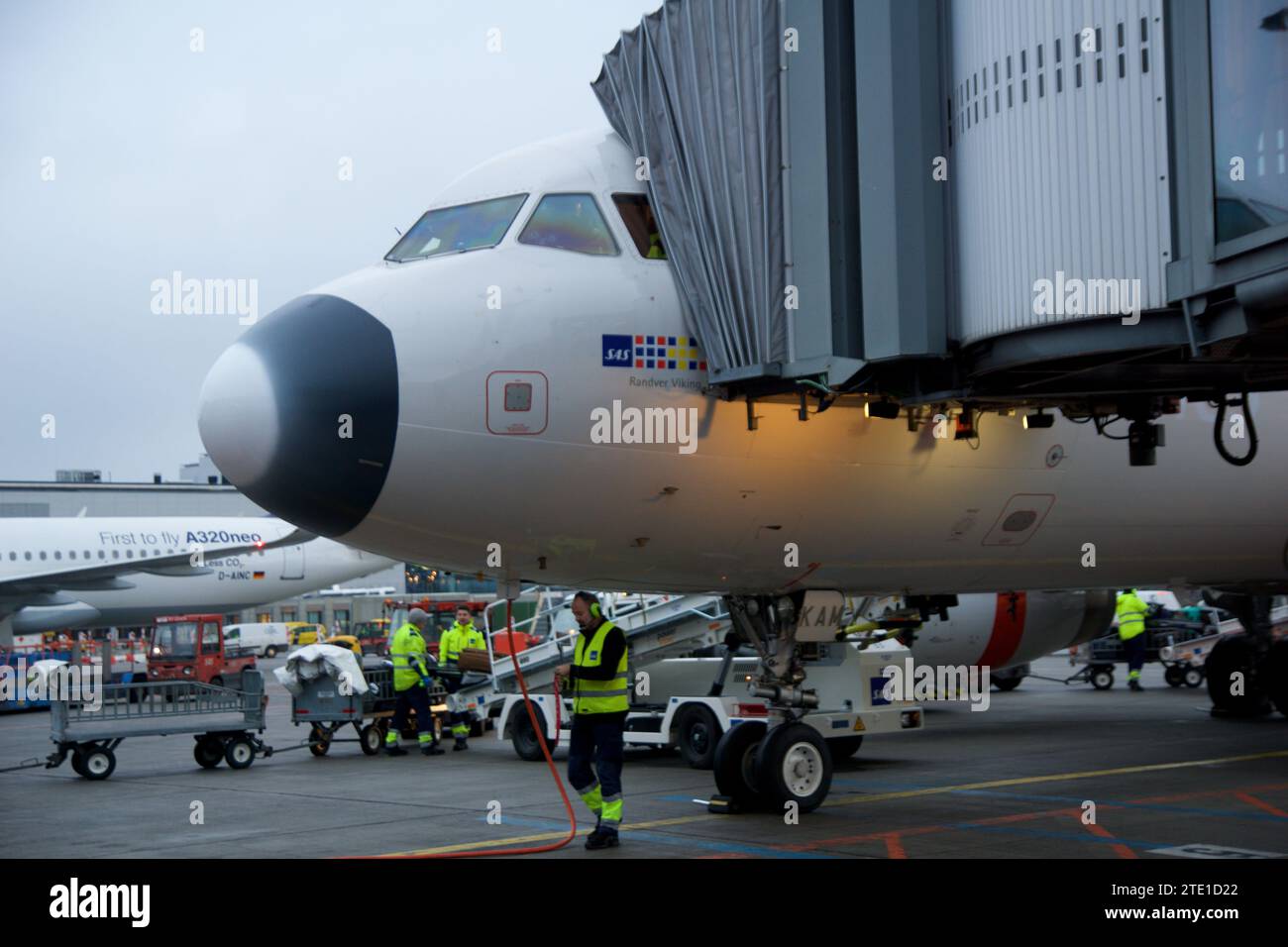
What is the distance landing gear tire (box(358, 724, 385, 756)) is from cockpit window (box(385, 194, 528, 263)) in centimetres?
998

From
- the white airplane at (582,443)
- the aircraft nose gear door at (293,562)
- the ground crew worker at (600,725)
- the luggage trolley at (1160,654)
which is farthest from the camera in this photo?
the aircraft nose gear door at (293,562)

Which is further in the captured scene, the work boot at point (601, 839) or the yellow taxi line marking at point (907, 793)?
the yellow taxi line marking at point (907, 793)

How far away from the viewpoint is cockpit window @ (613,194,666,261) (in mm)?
9664

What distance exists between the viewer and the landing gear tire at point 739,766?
11180 mm

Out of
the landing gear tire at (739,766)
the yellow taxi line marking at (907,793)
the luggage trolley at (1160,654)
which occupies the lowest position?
the luggage trolley at (1160,654)

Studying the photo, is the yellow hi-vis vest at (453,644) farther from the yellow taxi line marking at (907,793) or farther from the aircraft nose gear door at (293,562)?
the aircraft nose gear door at (293,562)

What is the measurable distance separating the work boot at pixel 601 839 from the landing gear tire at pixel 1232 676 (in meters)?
13.4

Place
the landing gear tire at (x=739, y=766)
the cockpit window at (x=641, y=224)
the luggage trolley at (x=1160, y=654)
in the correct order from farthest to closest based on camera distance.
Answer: the luggage trolley at (x=1160, y=654) < the landing gear tire at (x=739, y=766) < the cockpit window at (x=641, y=224)

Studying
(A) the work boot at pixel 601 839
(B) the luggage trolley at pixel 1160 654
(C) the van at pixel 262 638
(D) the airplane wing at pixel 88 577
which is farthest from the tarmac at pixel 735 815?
(C) the van at pixel 262 638

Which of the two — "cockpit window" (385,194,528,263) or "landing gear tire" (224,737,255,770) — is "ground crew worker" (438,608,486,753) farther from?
"cockpit window" (385,194,528,263)

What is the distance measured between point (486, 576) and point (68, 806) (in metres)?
6.00

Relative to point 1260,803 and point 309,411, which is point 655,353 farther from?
point 1260,803

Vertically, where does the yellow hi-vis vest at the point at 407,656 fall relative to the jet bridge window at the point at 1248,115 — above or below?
below

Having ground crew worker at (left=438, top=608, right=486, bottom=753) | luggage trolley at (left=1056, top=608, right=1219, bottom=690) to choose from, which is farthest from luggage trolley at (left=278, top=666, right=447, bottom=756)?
luggage trolley at (left=1056, top=608, right=1219, bottom=690)
